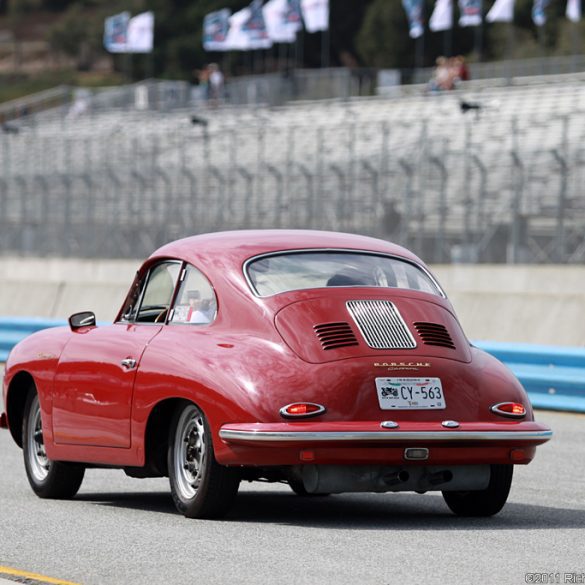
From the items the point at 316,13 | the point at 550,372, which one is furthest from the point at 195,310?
the point at 316,13

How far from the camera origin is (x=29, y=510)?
9398 millimetres

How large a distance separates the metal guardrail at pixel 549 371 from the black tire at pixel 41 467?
24.8 feet

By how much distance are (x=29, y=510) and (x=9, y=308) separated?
64.6ft

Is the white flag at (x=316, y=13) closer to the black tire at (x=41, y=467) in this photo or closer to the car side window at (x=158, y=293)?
the black tire at (x=41, y=467)

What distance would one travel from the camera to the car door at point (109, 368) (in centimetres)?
923

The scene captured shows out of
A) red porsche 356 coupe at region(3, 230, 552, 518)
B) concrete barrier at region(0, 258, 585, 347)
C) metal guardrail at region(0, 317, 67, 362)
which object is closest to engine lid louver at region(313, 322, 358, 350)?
red porsche 356 coupe at region(3, 230, 552, 518)

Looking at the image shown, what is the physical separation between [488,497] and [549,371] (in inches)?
317

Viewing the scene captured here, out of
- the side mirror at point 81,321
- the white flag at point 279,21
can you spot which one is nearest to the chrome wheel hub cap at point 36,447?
the side mirror at point 81,321

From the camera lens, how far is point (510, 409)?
28.7ft

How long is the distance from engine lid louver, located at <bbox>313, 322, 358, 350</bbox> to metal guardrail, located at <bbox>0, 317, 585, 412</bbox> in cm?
829

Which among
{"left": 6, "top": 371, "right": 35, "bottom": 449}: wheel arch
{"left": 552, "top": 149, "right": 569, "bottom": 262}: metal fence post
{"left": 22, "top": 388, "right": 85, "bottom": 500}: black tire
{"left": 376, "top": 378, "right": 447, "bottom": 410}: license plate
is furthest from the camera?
{"left": 552, "top": 149, "right": 569, "bottom": 262}: metal fence post

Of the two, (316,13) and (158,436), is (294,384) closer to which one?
(158,436)

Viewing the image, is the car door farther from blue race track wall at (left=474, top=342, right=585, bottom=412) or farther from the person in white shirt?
blue race track wall at (left=474, top=342, right=585, bottom=412)

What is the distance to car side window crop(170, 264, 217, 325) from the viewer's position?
909 centimetres
